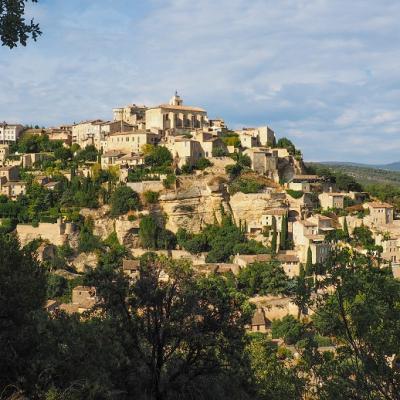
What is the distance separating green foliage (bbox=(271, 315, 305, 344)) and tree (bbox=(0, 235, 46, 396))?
75.4 feet

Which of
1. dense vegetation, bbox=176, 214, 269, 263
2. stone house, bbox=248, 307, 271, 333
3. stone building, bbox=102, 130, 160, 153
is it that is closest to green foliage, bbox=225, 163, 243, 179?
dense vegetation, bbox=176, 214, 269, 263

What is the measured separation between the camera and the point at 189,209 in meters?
49.8

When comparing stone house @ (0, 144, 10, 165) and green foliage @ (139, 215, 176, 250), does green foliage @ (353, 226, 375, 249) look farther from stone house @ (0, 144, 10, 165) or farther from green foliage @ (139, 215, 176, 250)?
stone house @ (0, 144, 10, 165)

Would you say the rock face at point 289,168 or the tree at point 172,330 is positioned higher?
the rock face at point 289,168

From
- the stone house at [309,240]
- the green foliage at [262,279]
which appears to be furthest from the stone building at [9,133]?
the green foliage at [262,279]

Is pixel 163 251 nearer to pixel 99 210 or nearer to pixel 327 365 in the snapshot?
pixel 99 210

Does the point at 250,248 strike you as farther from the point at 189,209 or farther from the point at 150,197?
the point at 150,197

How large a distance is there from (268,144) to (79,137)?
20.2 m

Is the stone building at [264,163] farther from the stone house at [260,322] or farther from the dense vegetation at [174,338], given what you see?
the dense vegetation at [174,338]

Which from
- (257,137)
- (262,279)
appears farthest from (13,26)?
(257,137)

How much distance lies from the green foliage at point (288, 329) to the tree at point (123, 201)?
16271mm

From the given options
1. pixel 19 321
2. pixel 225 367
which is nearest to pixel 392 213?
pixel 225 367

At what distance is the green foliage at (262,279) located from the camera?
41.1 meters

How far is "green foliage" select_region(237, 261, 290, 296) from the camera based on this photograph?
135 ft
